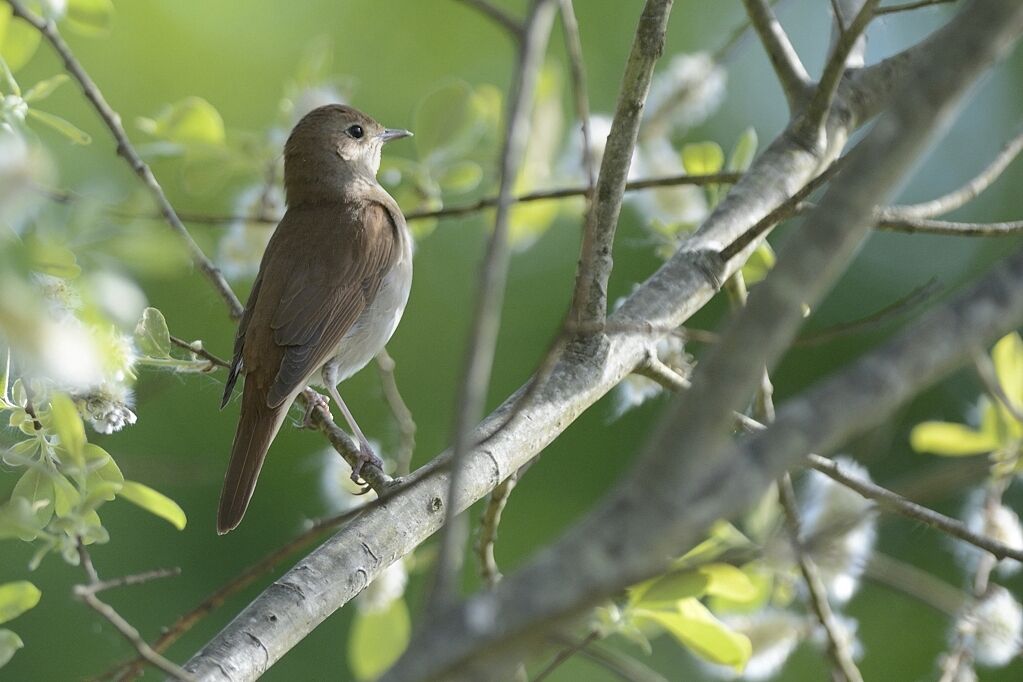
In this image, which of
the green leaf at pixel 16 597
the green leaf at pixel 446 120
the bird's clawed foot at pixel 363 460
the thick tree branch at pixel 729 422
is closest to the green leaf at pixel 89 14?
the green leaf at pixel 446 120

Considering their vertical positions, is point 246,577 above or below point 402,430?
below

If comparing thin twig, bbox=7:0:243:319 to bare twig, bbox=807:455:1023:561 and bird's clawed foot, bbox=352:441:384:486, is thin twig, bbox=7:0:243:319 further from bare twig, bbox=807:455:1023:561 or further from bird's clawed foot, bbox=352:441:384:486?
bare twig, bbox=807:455:1023:561

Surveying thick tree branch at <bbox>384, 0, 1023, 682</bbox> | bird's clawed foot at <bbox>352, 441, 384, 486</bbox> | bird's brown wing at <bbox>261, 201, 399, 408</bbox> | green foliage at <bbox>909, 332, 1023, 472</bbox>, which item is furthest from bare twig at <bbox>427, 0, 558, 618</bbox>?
bird's brown wing at <bbox>261, 201, 399, 408</bbox>

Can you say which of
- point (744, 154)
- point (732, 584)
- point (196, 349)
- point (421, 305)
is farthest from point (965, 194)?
point (421, 305)

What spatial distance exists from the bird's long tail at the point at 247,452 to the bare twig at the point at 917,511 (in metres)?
1.77

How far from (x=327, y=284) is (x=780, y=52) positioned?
1800mm

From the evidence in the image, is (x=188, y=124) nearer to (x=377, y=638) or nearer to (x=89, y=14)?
(x=89, y=14)

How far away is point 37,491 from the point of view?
2193 mm

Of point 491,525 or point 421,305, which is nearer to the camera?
point 491,525

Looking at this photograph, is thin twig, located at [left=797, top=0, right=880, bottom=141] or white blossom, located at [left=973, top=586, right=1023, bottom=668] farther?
white blossom, located at [left=973, top=586, right=1023, bottom=668]

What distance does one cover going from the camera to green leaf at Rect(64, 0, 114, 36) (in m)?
2.82

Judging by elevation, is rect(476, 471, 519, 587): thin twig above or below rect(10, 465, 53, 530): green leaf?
above

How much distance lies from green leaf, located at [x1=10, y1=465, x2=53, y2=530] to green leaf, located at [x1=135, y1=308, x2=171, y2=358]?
18.8 inches

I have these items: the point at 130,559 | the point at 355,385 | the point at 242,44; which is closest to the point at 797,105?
the point at 355,385
